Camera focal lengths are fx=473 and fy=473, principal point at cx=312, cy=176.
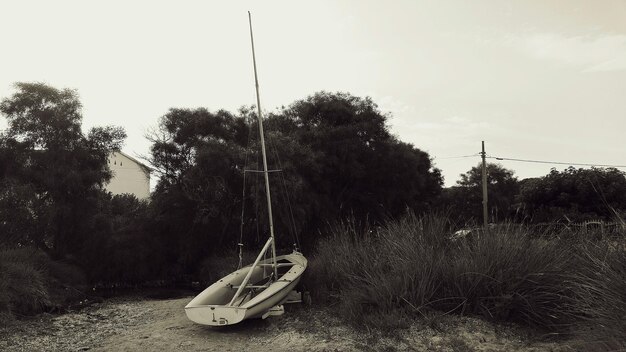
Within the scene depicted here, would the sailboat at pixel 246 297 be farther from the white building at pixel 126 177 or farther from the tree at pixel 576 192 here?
the white building at pixel 126 177

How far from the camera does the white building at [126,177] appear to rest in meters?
36.7

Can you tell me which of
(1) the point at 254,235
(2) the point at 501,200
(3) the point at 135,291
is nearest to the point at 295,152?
(1) the point at 254,235

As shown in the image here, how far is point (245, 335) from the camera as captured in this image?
385 inches

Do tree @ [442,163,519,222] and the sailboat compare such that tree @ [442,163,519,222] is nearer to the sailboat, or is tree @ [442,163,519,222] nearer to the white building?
the white building

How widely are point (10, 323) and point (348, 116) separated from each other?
18976mm

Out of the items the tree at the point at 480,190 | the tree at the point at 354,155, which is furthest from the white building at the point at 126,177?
the tree at the point at 480,190

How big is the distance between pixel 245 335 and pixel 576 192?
80.9ft

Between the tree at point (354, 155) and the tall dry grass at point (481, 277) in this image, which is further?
the tree at point (354, 155)

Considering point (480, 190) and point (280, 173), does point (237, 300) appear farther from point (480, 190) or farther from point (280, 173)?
point (480, 190)

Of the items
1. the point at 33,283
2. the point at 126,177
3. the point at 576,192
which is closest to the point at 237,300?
the point at 33,283

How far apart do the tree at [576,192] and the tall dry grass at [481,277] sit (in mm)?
18322

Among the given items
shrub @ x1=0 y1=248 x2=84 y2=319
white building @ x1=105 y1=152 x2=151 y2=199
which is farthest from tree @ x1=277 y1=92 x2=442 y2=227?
white building @ x1=105 y1=152 x2=151 y2=199

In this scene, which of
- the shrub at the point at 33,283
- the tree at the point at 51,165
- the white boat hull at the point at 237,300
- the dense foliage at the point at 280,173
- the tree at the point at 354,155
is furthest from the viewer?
the tree at the point at 354,155

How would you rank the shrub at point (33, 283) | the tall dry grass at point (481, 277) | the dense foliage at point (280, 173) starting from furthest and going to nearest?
the dense foliage at point (280, 173) → the shrub at point (33, 283) → the tall dry grass at point (481, 277)
